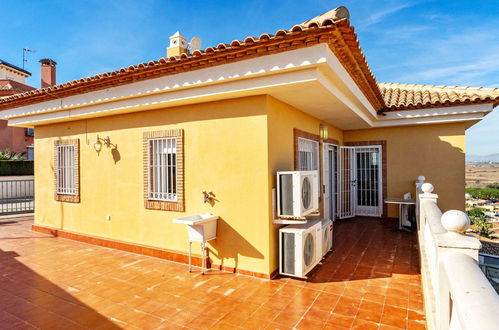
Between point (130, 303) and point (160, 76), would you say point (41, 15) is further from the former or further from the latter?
point (130, 303)

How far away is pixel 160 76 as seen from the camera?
6.27 metres

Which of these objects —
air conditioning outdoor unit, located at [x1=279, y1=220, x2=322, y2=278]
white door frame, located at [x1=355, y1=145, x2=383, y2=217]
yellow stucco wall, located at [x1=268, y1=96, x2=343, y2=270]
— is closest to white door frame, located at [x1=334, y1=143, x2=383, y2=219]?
white door frame, located at [x1=355, y1=145, x2=383, y2=217]

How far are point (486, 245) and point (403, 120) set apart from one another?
5675 mm

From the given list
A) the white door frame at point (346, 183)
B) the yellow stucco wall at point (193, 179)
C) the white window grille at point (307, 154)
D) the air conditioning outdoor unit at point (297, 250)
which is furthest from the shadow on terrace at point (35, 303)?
the white door frame at point (346, 183)

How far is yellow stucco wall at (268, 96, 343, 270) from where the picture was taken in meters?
5.92

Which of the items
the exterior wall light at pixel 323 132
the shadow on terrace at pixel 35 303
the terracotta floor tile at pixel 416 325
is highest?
the exterior wall light at pixel 323 132

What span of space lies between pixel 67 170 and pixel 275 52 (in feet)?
27.9

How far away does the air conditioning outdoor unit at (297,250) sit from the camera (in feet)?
18.3

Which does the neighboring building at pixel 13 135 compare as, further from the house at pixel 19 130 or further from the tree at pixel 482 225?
the tree at pixel 482 225

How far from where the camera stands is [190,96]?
616 centimetres

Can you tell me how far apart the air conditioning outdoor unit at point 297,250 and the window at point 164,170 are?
2.69 metres

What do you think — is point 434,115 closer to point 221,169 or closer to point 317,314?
point 221,169

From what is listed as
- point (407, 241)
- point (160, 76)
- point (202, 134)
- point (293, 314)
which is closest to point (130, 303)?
point (293, 314)

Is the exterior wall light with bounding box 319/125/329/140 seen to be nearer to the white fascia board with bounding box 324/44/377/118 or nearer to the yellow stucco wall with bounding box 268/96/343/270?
the white fascia board with bounding box 324/44/377/118
